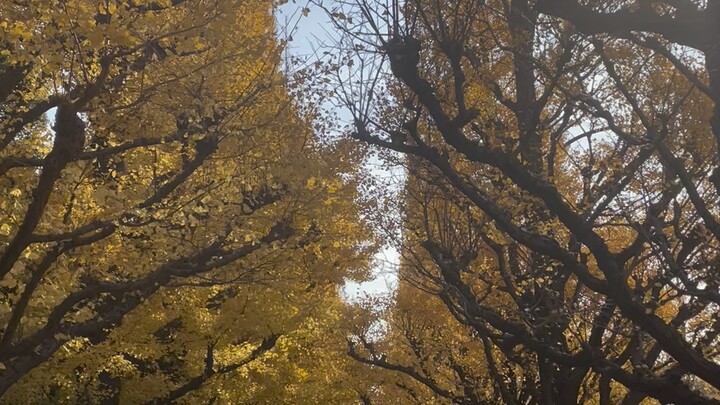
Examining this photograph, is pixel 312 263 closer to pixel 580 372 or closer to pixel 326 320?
pixel 326 320

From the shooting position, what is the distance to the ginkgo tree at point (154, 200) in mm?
5570

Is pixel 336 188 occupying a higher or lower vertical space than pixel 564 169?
lower

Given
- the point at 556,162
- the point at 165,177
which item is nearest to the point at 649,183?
the point at 556,162

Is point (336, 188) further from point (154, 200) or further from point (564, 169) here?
point (564, 169)

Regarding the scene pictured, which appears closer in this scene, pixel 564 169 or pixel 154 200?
pixel 154 200

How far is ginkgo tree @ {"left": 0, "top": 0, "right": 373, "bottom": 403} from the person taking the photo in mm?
5570

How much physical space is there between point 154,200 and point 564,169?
24.8 feet

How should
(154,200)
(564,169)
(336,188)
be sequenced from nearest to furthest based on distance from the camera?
(154,200) < (336,188) < (564,169)

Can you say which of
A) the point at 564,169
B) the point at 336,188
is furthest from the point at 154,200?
the point at 564,169

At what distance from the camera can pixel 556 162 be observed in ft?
38.7

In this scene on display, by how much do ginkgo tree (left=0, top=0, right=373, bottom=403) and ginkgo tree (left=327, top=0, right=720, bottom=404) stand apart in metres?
1.42

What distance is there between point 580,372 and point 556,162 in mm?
4123

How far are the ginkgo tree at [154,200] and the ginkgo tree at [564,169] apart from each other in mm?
1415

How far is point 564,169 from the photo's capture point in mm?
12055
